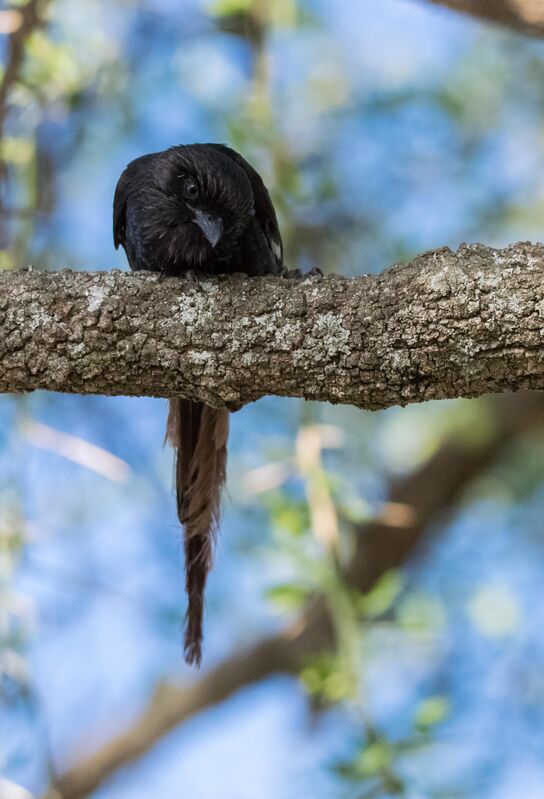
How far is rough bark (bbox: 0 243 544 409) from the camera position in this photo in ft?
8.43

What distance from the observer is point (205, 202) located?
3.51 m

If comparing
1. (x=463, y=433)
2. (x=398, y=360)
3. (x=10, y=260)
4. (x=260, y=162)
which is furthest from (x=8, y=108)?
(x=463, y=433)

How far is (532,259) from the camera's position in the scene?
257 cm

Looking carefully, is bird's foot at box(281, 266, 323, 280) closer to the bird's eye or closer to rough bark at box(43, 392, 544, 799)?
the bird's eye

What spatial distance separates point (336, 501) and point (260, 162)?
1748 mm

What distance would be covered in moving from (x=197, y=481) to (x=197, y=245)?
84 cm

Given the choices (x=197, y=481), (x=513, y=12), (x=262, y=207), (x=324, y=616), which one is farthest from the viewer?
(x=324, y=616)

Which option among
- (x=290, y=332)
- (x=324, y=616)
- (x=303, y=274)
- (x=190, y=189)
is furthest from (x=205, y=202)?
(x=324, y=616)

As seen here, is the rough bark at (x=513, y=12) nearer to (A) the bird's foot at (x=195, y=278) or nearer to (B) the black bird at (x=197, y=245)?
(B) the black bird at (x=197, y=245)

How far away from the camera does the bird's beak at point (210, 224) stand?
11.1 ft

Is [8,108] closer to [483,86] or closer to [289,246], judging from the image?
[289,246]

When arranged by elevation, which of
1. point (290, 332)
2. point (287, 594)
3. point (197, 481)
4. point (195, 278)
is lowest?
point (287, 594)

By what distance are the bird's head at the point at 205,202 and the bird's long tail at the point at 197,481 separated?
56 centimetres

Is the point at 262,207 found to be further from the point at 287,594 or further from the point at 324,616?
the point at 324,616
